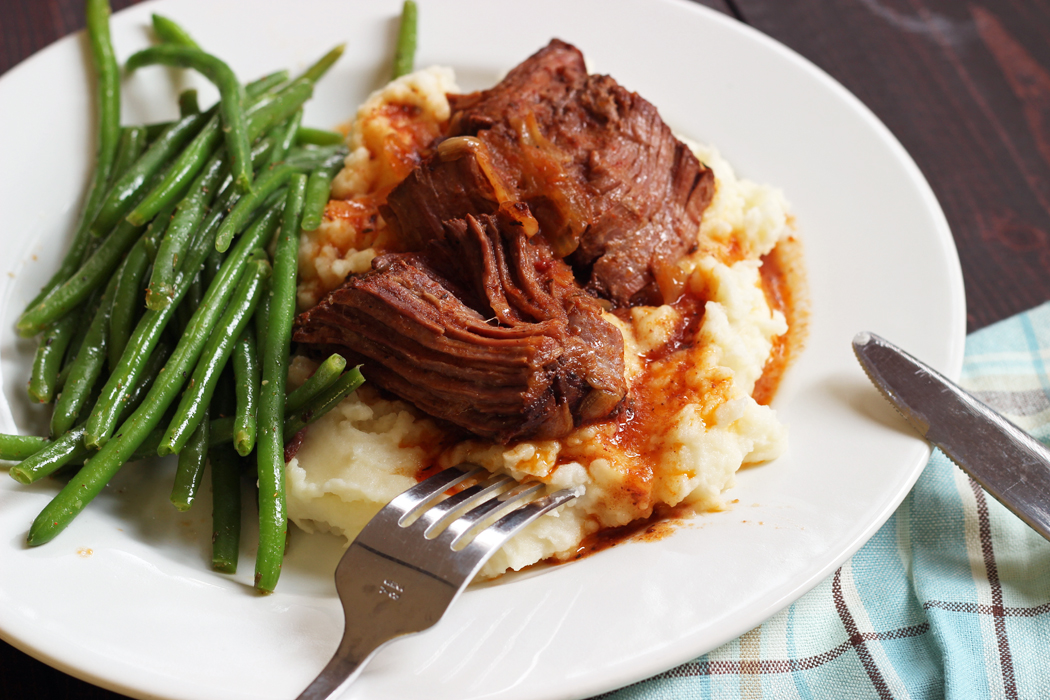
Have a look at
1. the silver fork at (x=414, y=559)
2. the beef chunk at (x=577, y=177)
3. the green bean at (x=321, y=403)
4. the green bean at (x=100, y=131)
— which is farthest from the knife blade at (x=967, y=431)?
the green bean at (x=100, y=131)

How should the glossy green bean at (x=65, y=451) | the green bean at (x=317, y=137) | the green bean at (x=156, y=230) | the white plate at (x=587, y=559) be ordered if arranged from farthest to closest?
the green bean at (x=317, y=137), the green bean at (x=156, y=230), the glossy green bean at (x=65, y=451), the white plate at (x=587, y=559)

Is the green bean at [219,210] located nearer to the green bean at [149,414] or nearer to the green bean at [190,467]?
the green bean at [149,414]

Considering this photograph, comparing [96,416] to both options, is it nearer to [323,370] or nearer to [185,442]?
[185,442]

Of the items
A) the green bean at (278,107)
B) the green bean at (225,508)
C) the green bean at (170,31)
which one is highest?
the green bean at (170,31)

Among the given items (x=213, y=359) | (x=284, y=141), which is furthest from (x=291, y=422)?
(x=284, y=141)

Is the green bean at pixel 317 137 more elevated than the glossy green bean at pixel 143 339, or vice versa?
the green bean at pixel 317 137

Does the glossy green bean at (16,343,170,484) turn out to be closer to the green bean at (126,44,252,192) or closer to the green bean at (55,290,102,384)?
the green bean at (55,290,102,384)
